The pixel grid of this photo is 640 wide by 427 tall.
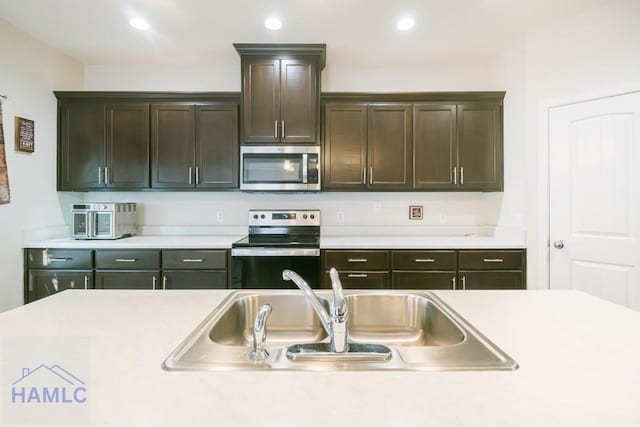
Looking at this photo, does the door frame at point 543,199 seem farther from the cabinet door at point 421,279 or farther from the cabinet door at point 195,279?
the cabinet door at point 195,279

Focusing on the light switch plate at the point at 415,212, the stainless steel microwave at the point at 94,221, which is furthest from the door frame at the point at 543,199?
the stainless steel microwave at the point at 94,221

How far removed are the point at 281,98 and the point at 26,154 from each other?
84.8 inches

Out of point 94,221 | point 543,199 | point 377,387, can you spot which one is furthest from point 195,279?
point 543,199

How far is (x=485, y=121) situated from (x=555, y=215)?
1.02 metres

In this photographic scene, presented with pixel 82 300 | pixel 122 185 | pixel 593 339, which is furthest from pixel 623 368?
pixel 122 185

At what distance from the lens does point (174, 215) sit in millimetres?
3342

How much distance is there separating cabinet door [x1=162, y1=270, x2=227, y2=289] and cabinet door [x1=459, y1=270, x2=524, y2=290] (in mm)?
1981

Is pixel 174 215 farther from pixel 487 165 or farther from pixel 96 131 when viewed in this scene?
pixel 487 165

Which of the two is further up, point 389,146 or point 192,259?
point 389,146

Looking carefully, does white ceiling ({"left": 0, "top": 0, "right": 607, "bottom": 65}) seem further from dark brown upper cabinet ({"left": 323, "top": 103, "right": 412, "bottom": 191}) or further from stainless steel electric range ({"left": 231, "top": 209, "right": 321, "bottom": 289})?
stainless steel electric range ({"left": 231, "top": 209, "right": 321, "bottom": 289})

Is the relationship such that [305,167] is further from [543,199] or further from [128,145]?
[543,199]

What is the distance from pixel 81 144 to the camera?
9.95ft

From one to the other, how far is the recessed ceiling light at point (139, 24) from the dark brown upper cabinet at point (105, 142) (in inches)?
25.5

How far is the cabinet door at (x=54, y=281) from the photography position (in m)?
2.68
